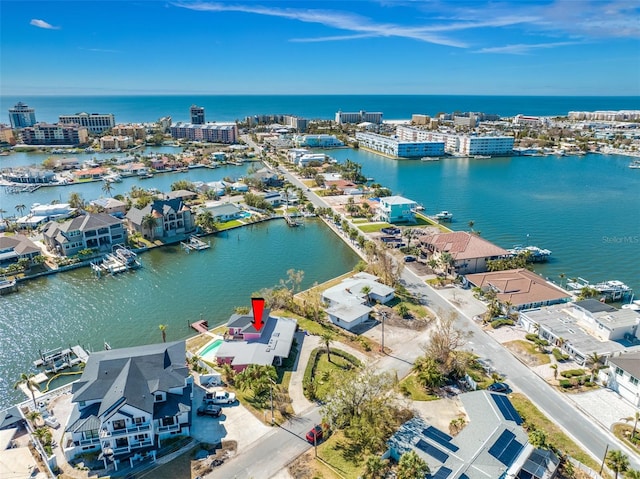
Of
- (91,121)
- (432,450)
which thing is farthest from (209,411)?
(91,121)

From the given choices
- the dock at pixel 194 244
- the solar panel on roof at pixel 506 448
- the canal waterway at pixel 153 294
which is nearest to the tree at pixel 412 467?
the solar panel on roof at pixel 506 448

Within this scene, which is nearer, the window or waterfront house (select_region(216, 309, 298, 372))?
→ the window

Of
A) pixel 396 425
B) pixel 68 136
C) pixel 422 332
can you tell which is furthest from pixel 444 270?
pixel 68 136

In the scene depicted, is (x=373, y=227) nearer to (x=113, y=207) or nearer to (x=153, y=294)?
(x=153, y=294)

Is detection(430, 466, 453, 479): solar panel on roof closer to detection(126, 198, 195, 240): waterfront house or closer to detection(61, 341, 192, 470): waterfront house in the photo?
detection(61, 341, 192, 470): waterfront house

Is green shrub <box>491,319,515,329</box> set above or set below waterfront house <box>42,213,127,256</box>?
below

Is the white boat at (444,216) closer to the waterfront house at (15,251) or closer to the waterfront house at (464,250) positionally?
the waterfront house at (464,250)

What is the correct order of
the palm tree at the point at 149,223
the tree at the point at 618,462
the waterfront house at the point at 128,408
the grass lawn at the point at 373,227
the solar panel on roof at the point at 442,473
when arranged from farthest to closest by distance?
the grass lawn at the point at 373,227, the palm tree at the point at 149,223, the waterfront house at the point at 128,408, the tree at the point at 618,462, the solar panel on roof at the point at 442,473

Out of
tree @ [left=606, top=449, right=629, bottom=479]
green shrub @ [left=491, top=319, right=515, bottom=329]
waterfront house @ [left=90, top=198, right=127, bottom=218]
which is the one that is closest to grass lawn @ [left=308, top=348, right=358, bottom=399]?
green shrub @ [left=491, top=319, right=515, bottom=329]
